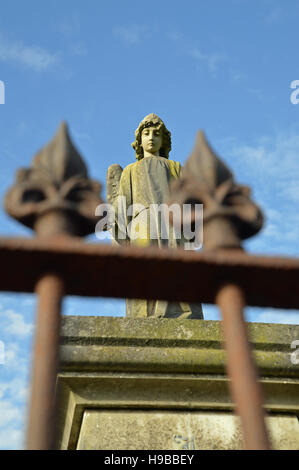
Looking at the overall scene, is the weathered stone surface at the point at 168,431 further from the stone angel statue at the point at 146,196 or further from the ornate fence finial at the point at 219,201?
the ornate fence finial at the point at 219,201

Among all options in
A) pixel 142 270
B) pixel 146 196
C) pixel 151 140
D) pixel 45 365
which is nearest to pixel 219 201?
pixel 142 270

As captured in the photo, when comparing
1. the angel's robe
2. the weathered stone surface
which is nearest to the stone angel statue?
the angel's robe

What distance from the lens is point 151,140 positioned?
5.53 metres

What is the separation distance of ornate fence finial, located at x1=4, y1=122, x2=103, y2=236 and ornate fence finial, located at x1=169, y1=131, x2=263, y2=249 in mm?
199

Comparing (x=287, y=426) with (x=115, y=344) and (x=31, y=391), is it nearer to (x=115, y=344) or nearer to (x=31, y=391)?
(x=115, y=344)

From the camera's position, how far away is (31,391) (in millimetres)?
1099

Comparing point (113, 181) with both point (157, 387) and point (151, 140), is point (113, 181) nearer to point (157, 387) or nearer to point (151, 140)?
point (151, 140)

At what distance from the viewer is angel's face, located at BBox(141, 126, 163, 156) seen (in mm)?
5516

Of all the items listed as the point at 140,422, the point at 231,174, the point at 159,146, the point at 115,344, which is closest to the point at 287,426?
the point at 140,422

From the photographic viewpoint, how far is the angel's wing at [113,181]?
563 centimetres

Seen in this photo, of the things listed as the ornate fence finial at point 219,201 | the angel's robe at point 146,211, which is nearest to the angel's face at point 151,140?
the angel's robe at point 146,211

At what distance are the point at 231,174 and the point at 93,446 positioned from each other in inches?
62.9

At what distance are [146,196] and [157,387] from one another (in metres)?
2.39

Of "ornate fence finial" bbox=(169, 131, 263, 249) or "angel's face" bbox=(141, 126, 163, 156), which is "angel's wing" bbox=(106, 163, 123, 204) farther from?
"ornate fence finial" bbox=(169, 131, 263, 249)
